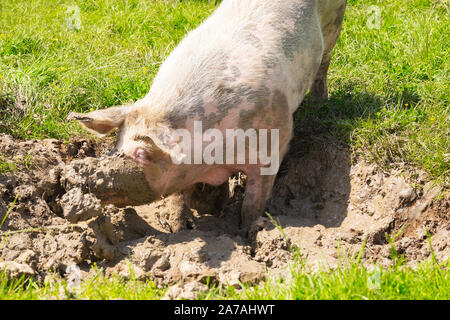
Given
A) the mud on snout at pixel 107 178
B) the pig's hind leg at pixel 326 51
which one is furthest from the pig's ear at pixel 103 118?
the pig's hind leg at pixel 326 51

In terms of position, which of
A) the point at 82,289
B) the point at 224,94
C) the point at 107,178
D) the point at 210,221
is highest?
the point at 224,94

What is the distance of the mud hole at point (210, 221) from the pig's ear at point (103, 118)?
266 millimetres

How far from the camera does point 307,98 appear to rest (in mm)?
5633

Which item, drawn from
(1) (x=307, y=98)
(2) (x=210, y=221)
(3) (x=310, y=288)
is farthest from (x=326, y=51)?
(3) (x=310, y=288)

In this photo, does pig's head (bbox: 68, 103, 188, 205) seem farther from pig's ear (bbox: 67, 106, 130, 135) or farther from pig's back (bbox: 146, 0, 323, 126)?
pig's back (bbox: 146, 0, 323, 126)

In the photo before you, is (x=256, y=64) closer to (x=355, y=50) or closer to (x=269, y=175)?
(x=269, y=175)

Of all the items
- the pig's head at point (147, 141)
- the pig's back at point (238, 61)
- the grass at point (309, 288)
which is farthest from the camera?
the pig's back at point (238, 61)

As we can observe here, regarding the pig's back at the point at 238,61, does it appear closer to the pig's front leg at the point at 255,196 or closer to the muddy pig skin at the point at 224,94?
the muddy pig skin at the point at 224,94

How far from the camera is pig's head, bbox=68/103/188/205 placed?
4.17 m

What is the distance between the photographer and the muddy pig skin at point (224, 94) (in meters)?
4.23

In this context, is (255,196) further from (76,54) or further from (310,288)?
(76,54)

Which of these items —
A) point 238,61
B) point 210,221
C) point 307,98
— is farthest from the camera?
point 307,98

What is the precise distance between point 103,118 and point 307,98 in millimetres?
2073

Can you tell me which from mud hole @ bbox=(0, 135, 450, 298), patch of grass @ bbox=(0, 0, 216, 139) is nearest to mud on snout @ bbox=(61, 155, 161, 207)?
mud hole @ bbox=(0, 135, 450, 298)
